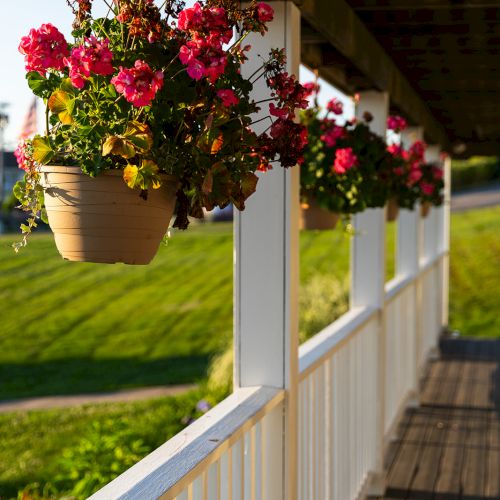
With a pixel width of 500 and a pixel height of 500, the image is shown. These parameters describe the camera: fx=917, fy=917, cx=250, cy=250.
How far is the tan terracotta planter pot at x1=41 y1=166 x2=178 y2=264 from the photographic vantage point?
1.76 metres

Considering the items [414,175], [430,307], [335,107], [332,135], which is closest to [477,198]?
[430,307]

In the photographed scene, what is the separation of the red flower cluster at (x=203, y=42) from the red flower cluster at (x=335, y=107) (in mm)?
2056

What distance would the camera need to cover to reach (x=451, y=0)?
3137mm

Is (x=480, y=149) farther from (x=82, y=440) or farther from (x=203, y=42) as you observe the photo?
(x=203, y=42)

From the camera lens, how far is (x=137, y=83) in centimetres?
162

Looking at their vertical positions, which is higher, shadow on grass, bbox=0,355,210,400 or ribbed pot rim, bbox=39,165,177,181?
ribbed pot rim, bbox=39,165,177,181

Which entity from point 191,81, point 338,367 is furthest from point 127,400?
point 191,81

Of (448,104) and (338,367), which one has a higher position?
(448,104)

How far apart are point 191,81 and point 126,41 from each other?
5.7 inches

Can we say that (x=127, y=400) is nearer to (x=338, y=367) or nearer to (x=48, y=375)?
(x=48, y=375)

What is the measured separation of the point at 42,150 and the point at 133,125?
19cm

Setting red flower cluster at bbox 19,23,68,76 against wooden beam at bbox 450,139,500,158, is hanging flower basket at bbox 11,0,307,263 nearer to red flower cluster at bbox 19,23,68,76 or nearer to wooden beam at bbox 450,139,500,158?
red flower cluster at bbox 19,23,68,76

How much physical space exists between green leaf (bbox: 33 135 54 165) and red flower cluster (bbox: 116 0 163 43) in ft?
0.88

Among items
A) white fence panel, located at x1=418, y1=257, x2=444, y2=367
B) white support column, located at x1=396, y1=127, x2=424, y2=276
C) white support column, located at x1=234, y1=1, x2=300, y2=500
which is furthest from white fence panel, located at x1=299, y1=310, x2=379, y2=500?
white fence panel, located at x1=418, y1=257, x2=444, y2=367
